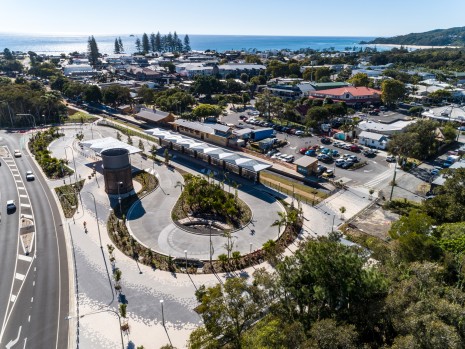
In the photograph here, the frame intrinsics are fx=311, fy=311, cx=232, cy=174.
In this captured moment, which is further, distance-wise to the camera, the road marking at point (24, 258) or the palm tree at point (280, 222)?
the palm tree at point (280, 222)

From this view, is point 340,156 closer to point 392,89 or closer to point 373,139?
point 373,139

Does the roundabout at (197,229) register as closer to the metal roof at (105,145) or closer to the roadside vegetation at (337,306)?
the metal roof at (105,145)

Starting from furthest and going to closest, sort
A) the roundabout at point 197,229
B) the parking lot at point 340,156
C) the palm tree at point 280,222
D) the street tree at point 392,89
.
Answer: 1. the street tree at point 392,89
2. the parking lot at point 340,156
3. the palm tree at point 280,222
4. the roundabout at point 197,229

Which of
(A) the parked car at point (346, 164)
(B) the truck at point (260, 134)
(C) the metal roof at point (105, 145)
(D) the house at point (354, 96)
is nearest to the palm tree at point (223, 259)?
→ (C) the metal roof at point (105, 145)

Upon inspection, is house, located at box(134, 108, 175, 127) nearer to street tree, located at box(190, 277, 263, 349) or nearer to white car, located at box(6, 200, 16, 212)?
white car, located at box(6, 200, 16, 212)

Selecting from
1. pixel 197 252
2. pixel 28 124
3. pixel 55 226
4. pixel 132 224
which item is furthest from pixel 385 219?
pixel 28 124

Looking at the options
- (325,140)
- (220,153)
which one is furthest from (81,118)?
(325,140)

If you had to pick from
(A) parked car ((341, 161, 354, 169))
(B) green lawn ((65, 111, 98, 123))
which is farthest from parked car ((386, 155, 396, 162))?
(B) green lawn ((65, 111, 98, 123))
